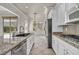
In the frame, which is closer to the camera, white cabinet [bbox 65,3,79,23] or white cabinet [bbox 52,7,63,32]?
white cabinet [bbox 65,3,79,23]

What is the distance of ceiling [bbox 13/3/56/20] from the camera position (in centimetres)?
173

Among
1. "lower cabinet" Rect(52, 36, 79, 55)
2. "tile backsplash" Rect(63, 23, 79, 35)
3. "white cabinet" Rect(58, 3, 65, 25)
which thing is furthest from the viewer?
"tile backsplash" Rect(63, 23, 79, 35)

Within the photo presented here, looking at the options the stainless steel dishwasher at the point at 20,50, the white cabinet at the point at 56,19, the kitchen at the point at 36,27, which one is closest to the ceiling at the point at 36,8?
the kitchen at the point at 36,27

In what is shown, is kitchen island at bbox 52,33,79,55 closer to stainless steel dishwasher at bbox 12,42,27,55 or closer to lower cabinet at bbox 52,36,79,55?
lower cabinet at bbox 52,36,79,55

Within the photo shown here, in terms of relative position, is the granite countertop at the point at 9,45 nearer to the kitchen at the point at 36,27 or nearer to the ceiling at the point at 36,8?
the kitchen at the point at 36,27

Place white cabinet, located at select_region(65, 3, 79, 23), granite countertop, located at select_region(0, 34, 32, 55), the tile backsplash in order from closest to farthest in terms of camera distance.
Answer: granite countertop, located at select_region(0, 34, 32, 55) < white cabinet, located at select_region(65, 3, 79, 23) < the tile backsplash

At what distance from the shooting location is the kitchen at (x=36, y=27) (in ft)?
5.61

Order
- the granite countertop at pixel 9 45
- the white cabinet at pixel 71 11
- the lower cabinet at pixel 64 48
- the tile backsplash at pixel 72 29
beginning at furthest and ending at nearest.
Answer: the tile backsplash at pixel 72 29, the white cabinet at pixel 71 11, the lower cabinet at pixel 64 48, the granite countertop at pixel 9 45

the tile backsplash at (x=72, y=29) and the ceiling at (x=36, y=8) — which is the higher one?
the ceiling at (x=36, y=8)

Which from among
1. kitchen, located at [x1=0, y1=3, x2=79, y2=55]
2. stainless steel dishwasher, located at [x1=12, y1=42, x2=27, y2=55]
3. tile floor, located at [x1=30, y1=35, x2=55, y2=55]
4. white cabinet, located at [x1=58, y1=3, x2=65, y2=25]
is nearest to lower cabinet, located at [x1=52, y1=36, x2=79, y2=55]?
kitchen, located at [x1=0, y1=3, x2=79, y2=55]

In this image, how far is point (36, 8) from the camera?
179cm

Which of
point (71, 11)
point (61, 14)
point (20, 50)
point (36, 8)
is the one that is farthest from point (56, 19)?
point (20, 50)

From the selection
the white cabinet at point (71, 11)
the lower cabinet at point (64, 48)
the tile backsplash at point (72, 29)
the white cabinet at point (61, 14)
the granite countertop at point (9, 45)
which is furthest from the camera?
the tile backsplash at point (72, 29)

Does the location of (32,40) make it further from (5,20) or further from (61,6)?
(61,6)
